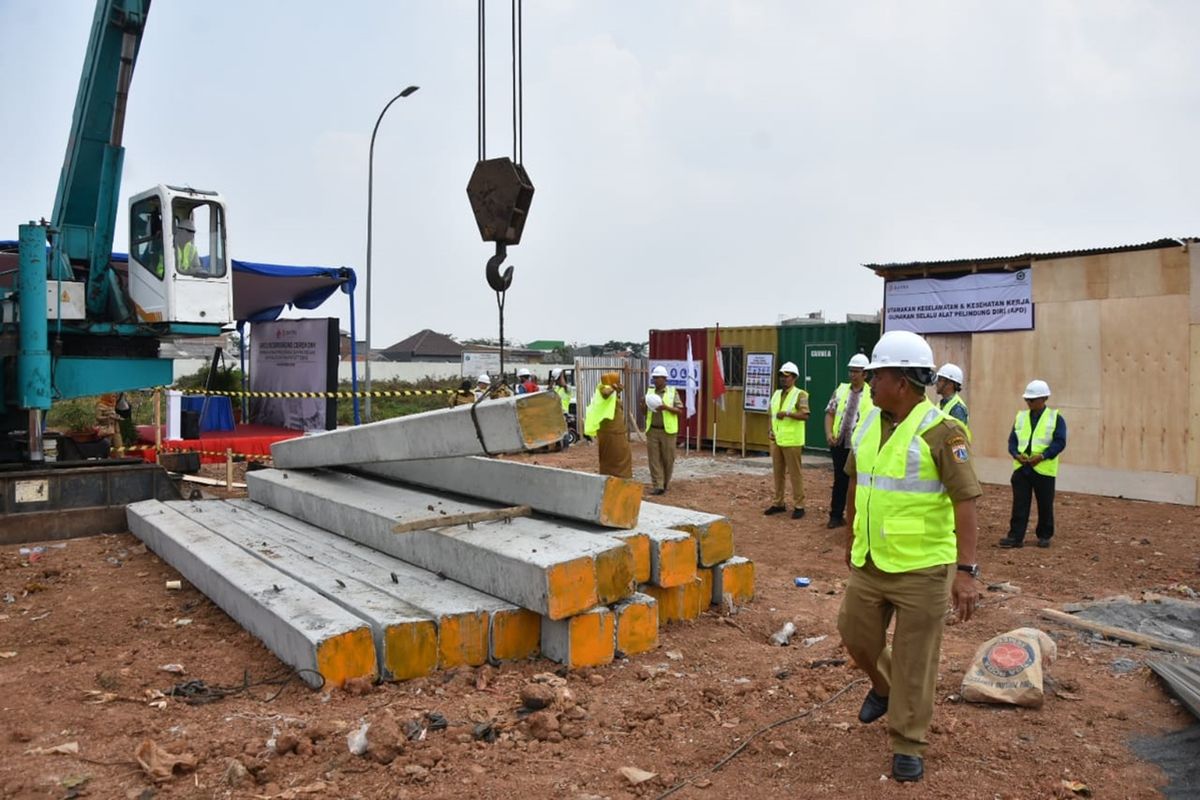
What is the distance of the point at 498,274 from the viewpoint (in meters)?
5.70

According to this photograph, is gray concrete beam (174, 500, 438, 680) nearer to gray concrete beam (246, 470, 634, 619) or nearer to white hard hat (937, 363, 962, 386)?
gray concrete beam (246, 470, 634, 619)

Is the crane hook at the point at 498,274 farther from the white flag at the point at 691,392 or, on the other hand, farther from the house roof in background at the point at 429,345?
the house roof in background at the point at 429,345

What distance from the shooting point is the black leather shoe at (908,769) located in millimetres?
3633

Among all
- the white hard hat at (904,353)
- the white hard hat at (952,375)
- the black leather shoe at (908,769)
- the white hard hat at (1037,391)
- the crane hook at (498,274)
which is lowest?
the black leather shoe at (908,769)

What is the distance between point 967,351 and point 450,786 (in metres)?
12.5

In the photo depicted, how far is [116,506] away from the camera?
30.3ft

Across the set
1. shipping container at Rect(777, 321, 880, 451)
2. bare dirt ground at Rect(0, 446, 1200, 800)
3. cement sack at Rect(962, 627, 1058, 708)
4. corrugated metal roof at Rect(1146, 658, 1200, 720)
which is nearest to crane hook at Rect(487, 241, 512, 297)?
bare dirt ground at Rect(0, 446, 1200, 800)

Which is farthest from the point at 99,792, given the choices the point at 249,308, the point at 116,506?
the point at 249,308

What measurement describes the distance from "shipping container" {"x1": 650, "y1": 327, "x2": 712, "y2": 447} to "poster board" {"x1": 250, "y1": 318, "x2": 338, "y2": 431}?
724cm

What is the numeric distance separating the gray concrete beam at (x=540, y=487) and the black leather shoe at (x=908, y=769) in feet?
7.38

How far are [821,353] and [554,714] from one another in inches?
557

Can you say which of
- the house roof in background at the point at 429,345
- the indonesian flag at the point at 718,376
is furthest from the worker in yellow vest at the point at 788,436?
the house roof in background at the point at 429,345

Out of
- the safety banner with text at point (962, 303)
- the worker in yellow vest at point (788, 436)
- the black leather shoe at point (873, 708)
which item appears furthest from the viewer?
the safety banner with text at point (962, 303)

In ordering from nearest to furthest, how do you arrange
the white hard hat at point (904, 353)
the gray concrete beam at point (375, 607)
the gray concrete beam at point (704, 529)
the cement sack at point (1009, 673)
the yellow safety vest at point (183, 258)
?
the white hard hat at point (904, 353), the cement sack at point (1009, 673), the gray concrete beam at point (375, 607), the gray concrete beam at point (704, 529), the yellow safety vest at point (183, 258)
